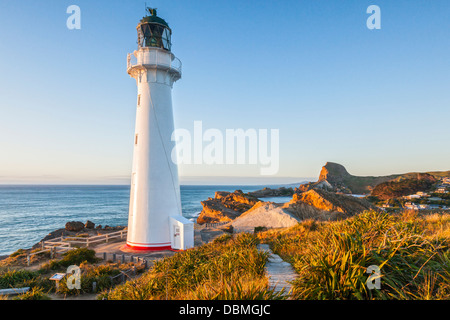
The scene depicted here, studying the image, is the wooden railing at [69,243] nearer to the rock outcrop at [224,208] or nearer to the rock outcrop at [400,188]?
the rock outcrop at [224,208]

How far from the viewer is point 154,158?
16.3 metres

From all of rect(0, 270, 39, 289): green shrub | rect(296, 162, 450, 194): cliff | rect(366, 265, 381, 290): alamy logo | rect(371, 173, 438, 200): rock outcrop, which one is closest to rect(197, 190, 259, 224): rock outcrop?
rect(371, 173, 438, 200): rock outcrop

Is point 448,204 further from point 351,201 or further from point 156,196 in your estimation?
point 156,196

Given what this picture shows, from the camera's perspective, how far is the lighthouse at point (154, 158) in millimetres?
16219

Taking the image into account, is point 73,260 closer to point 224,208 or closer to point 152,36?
point 152,36

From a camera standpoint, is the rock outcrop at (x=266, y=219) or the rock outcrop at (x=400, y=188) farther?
the rock outcrop at (x=400, y=188)

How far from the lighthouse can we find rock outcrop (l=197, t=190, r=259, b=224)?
95.6ft

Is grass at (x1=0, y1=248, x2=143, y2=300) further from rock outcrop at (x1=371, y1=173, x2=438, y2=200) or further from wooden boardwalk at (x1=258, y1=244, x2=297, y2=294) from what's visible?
rock outcrop at (x1=371, y1=173, x2=438, y2=200)

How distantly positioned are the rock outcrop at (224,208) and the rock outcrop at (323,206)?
1592 centimetres

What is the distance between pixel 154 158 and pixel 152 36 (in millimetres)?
8345

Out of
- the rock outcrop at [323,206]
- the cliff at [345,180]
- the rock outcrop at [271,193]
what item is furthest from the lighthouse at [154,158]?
the cliff at [345,180]

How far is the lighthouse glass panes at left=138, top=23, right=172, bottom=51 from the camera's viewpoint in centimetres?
1711

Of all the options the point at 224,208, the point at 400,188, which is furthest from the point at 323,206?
the point at 400,188
